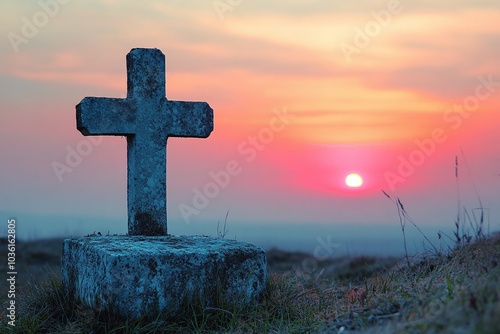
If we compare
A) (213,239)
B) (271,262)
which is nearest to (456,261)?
(213,239)

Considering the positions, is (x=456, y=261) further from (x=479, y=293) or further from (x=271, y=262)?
(x=271, y=262)

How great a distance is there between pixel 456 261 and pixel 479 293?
78.5 inches

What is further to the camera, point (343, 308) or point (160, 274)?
point (160, 274)

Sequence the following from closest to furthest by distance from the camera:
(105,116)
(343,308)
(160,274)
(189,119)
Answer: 1. (343,308)
2. (160,274)
3. (105,116)
4. (189,119)

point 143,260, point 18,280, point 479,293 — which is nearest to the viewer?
point 479,293

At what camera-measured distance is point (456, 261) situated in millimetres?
5184

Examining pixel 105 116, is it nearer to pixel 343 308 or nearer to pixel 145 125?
pixel 145 125

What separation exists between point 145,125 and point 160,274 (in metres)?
1.78

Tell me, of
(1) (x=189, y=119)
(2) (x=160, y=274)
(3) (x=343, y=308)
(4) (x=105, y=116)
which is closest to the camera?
(3) (x=343, y=308)

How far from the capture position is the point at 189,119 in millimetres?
6438

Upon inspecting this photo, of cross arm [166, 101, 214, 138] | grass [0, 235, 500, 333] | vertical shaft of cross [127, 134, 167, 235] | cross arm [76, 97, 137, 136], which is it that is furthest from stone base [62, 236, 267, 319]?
cross arm [166, 101, 214, 138]

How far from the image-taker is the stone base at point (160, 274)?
16.3ft

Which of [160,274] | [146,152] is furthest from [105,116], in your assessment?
[160,274]

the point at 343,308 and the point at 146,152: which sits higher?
the point at 146,152
